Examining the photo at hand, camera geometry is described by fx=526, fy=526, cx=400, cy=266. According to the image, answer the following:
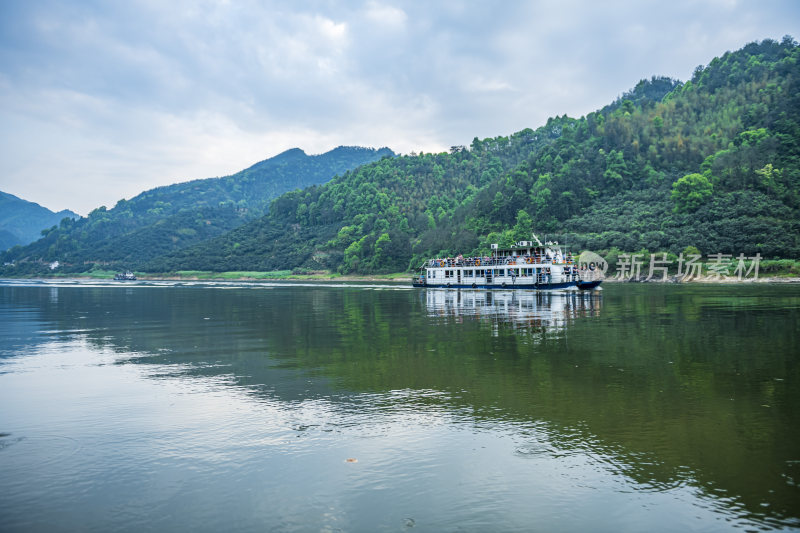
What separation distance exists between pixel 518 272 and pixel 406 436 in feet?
282

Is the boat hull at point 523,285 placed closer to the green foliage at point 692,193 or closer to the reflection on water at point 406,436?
the reflection on water at point 406,436

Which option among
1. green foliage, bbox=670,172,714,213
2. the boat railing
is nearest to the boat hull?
the boat railing

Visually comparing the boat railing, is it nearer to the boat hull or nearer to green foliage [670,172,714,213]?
the boat hull

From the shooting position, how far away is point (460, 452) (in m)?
11.8

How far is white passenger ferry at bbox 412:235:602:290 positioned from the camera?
87.6 metres

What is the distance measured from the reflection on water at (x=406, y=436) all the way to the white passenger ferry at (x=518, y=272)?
198 ft

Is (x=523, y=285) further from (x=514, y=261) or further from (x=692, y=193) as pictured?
(x=692, y=193)

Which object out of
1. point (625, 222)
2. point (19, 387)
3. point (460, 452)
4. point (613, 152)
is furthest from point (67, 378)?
point (613, 152)

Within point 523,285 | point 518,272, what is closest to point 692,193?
point 518,272

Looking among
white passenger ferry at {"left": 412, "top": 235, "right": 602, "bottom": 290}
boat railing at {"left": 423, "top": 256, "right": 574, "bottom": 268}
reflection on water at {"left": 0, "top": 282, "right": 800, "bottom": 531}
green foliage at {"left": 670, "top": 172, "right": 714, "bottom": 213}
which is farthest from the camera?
green foliage at {"left": 670, "top": 172, "right": 714, "bottom": 213}

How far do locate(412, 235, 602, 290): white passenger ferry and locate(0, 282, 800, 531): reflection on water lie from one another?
198 feet

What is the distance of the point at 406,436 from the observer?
12969 mm

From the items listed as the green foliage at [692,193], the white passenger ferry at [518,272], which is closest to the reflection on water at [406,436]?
the white passenger ferry at [518,272]

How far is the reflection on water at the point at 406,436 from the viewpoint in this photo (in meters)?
9.11
